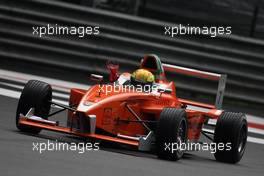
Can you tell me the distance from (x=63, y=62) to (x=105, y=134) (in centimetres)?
706

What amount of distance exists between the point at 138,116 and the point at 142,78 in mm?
593

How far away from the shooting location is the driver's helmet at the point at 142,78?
463 inches

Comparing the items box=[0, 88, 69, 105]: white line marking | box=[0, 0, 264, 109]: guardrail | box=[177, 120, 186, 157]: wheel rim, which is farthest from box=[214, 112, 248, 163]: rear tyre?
box=[0, 0, 264, 109]: guardrail

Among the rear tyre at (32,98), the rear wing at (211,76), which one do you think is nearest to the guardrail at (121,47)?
the rear wing at (211,76)

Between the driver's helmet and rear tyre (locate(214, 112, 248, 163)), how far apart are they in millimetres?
955

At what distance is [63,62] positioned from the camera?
17.9m

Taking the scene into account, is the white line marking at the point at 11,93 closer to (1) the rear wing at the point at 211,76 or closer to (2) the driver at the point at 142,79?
(1) the rear wing at the point at 211,76

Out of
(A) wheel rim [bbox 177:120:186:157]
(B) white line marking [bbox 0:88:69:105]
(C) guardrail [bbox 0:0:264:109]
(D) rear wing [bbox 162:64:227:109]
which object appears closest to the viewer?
(A) wheel rim [bbox 177:120:186:157]

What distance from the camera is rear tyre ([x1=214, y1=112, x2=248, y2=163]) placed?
11719mm

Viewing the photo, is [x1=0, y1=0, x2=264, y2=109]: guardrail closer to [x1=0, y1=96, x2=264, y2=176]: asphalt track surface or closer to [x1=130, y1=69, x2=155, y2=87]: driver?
[x1=0, y1=96, x2=264, y2=176]: asphalt track surface

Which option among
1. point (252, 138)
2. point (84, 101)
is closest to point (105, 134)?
point (84, 101)

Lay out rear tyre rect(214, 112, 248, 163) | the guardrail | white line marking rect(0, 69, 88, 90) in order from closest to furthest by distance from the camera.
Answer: rear tyre rect(214, 112, 248, 163)
white line marking rect(0, 69, 88, 90)
the guardrail

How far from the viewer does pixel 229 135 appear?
11727 mm

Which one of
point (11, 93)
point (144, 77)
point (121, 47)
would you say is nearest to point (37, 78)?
point (121, 47)
